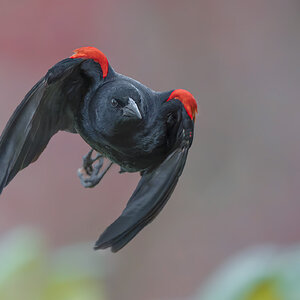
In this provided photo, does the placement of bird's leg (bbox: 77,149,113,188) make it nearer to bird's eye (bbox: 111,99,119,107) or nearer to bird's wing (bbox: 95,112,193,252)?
bird's wing (bbox: 95,112,193,252)

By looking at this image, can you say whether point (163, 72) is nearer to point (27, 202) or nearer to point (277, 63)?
point (277, 63)

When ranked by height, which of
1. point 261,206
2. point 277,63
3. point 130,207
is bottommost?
point 130,207

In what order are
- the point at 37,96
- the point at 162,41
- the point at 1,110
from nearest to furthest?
the point at 37,96 → the point at 1,110 → the point at 162,41

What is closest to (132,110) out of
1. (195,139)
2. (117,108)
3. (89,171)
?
(117,108)

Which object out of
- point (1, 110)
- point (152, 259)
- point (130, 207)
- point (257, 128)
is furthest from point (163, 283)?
point (130, 207)

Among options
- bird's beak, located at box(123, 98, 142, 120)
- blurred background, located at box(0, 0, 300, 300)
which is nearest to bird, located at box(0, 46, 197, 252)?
bird's beak, located at box(123, 98, 142, 120)

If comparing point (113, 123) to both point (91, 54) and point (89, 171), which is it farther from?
point (89, 171)
